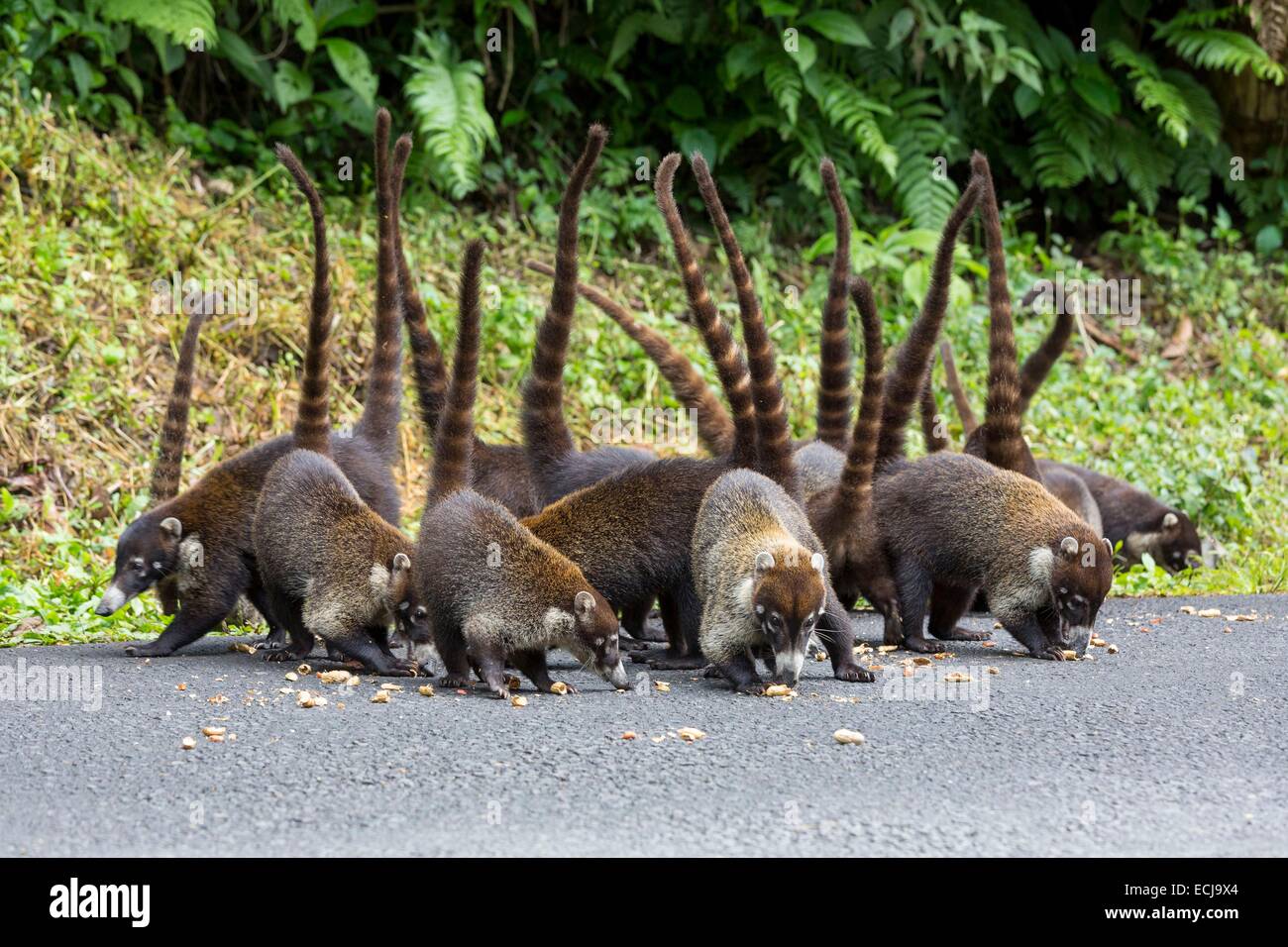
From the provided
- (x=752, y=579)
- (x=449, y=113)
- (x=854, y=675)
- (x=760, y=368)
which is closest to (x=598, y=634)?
(x=752, y=579)

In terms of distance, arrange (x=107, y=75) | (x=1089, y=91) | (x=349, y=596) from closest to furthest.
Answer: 1. (x=349, y=596)
2. (x=107, y=75)
3. (x=1089, y=91)


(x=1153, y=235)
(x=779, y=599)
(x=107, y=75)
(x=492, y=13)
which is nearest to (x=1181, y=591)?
(x=779, y=599)

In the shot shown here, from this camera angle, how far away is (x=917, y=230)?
11.1 meters

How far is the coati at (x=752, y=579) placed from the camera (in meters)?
5.04

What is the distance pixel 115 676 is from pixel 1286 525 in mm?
6244

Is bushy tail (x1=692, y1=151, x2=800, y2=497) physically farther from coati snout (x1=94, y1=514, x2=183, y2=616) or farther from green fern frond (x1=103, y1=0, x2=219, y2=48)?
green fern frond (x1=103, y1=0, x2=219, y2=48)

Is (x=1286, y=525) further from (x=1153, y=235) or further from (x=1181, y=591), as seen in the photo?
(x=1153, y=235)

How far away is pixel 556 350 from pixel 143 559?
1790 mm

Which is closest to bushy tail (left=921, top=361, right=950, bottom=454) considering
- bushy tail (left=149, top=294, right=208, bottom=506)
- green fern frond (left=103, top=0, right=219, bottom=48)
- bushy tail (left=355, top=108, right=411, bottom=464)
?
bushy tail (left=355, top=108, right=411, bottom=464)

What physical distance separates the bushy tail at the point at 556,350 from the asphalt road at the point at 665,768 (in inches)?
51.8

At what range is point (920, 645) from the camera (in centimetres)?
611

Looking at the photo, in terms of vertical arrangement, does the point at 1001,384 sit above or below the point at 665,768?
above

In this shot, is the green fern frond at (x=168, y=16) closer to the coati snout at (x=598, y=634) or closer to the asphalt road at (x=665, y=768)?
the asphalt road at (x=665, y=768)

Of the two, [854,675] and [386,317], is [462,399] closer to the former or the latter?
[386,317]
